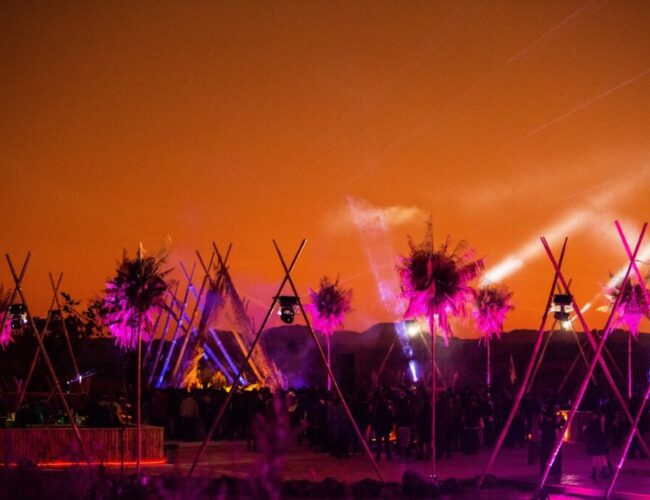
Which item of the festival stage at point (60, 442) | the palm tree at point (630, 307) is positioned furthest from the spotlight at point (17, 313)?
the palm tree at point (630, 307)

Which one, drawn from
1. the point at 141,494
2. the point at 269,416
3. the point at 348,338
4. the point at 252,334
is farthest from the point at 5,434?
the point at 348,338

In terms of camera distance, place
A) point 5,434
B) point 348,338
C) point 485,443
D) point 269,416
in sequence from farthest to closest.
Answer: point 348,338, point 485,443, point 269,416, point 5,434

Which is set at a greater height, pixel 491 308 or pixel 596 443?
pixel 491 308

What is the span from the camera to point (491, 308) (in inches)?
1750

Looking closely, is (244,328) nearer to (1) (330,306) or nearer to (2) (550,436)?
(1) (330,306)

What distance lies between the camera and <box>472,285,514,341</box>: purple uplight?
146 feet

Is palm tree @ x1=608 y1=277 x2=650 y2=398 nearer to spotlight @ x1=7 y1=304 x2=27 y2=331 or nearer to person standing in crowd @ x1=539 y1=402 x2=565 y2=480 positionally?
person standing in crowd @ x1=539 y1=402 x2=565 y2=480

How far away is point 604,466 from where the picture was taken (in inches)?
847

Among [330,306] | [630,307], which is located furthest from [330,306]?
[630,307]

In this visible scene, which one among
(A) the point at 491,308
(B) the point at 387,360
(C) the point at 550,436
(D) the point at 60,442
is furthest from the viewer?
(B) the point at 387,360

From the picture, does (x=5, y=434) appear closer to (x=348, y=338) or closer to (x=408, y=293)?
(x=408, y=293)

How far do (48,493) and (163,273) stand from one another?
8.02 metres

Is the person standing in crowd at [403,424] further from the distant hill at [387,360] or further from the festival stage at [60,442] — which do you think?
the distant hill at [387,360]

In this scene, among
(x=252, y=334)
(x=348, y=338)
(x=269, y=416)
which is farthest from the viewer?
(x=348, y=338)
